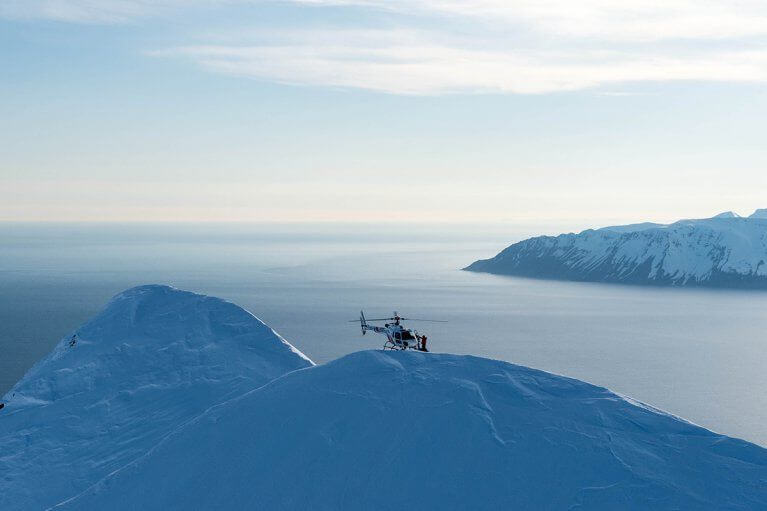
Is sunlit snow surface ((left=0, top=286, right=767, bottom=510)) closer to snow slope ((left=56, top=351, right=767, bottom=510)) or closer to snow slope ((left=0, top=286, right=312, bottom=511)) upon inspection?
snow slope ((left=56, top=351, right=767, bottom=510))

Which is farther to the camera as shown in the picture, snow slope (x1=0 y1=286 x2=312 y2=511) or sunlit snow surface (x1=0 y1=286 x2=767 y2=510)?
snow slope (x1=0 y1=286 x2=312 y2=511)

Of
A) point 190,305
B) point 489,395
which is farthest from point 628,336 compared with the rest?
point 489,395

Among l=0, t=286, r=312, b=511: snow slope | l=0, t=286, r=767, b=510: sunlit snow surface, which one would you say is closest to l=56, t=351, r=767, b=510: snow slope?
l=0, t=286, r=767, b=510: sunlit snow surface

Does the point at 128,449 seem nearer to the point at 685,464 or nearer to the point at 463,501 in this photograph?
the point at 463,501

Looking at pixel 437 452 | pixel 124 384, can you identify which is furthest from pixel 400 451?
pixel 124 384

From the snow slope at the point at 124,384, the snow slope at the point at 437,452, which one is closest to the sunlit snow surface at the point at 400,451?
the snow slope at the point at 437,452

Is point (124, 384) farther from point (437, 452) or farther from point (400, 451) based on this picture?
point (437, 452)
